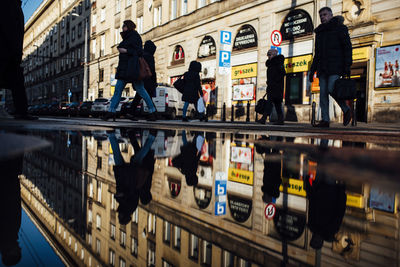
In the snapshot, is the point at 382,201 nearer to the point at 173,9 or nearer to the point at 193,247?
the point at 193,247

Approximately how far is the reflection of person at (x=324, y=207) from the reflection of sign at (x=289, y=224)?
31 mm

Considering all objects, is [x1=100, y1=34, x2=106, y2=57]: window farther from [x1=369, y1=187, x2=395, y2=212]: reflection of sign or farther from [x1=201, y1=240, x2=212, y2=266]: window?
[x1=201, y1=240, x2=212, y2=266]: window

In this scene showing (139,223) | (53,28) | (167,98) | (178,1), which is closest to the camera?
(139,223)

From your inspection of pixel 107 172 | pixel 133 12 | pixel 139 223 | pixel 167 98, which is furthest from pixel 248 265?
pixel 133 12

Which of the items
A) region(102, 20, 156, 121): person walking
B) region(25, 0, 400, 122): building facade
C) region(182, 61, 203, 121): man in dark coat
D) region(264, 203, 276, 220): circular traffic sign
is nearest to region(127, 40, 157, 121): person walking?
region(102, 20, 156, 121): person walking

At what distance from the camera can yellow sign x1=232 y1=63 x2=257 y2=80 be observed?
63.8ft

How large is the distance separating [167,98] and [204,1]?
8.13 metres

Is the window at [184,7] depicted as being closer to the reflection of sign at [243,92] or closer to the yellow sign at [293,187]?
the reflection of sign at [243,92]

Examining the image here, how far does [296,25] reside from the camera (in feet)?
57.0

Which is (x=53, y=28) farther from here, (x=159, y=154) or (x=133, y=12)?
(x=159, y=154)

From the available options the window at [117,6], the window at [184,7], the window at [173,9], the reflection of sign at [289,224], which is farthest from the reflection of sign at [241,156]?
the window at [117,6]

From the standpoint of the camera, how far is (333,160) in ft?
7.49

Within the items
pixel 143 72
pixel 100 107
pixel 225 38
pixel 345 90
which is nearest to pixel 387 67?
pixel 225 38

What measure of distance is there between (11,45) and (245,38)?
15736 mm
